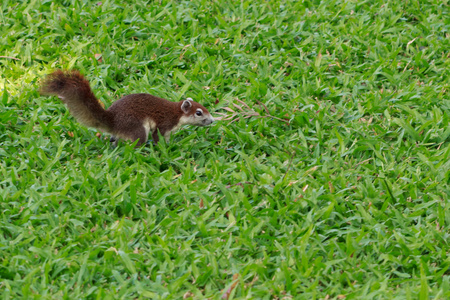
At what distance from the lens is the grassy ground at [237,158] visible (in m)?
4.00

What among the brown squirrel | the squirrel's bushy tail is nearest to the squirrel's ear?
the brown squirrel

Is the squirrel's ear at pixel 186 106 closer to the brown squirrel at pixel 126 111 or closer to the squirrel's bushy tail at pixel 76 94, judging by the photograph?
the brown squirrel at pixel 126 111

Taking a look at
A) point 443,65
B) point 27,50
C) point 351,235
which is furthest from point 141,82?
point 443,65

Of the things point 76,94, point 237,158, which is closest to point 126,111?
point 76,94

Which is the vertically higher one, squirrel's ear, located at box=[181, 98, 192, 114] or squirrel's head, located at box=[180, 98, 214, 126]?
squirrel's ear, located at box=[181, 98, 192, 114]

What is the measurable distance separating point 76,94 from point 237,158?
151cm

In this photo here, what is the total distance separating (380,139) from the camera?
216 inches

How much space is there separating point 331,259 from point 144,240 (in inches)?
52.6

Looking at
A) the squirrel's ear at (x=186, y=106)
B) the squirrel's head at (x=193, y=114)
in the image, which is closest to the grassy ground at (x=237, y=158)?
the squirrel's head at (x=193, y=114)

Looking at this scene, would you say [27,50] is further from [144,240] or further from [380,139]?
[380,139]

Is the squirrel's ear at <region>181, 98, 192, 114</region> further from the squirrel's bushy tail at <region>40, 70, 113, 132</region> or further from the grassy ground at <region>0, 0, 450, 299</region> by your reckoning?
the squirrel's bushy tail at <region>40, 70, 113, 132</region>

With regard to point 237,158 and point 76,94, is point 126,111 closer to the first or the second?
point 76,94

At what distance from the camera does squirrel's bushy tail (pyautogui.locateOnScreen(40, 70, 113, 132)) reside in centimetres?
486

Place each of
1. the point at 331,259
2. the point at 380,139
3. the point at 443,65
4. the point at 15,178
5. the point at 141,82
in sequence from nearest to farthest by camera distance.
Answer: the point at 331,259
the point at 15,178
the point at 380,139
the point at 141,82
the point at 443,65
